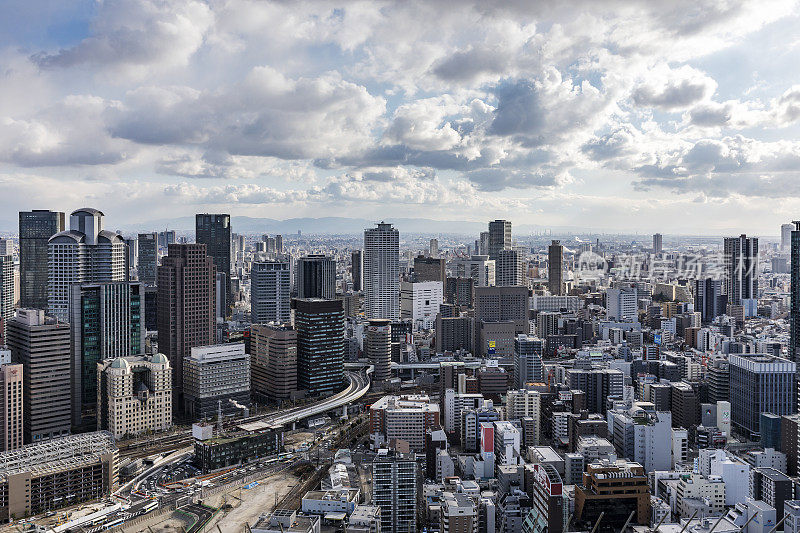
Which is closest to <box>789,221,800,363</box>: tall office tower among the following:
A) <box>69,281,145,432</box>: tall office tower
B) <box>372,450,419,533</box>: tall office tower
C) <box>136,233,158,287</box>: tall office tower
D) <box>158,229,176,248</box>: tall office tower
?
<box>372,450,419,533</box>: tall office tower

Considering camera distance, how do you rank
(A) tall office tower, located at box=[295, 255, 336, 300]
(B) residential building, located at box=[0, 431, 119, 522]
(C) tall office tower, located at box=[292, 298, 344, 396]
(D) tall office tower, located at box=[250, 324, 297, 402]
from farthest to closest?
(A) tall office tower, located at box=[295, 255, 336, 300]
(C) tall office tower, located at box=[292, 298, 344, 396]
(D) tall office tower, located at box=[250, 324, 297, 402]
(B) residential building, located at box=[0, 431, 119, 522]

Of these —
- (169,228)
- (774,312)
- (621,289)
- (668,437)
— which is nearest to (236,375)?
(668,437)

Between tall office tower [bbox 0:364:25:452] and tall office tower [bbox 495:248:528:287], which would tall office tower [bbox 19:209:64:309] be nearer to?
tall office tower [bbox 0:364:25:452]

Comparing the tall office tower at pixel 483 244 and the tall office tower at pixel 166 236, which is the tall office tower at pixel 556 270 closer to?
the tall office tower at pixel 483 244

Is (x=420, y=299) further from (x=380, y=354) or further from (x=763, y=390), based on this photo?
(x=763, y=390)

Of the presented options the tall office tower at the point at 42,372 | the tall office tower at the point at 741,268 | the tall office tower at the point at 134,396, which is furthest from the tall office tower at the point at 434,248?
the tall office tower at the point at 42,372

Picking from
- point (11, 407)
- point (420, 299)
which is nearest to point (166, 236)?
point (420, 299)
